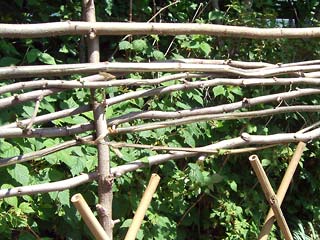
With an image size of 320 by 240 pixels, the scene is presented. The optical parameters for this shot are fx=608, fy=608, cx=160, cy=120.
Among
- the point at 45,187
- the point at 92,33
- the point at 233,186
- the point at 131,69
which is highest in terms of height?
the point at 92,33

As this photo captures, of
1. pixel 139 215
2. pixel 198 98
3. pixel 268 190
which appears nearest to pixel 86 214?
pixel 139 215

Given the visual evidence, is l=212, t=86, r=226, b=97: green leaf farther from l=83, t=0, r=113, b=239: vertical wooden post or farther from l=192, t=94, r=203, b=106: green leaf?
l=83, t=0, r=113, b=239: vertical wooden post

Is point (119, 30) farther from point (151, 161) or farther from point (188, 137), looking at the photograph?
point (188, 137)

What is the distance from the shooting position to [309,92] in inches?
115

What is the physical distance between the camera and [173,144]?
3016 mm

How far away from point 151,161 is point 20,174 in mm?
527

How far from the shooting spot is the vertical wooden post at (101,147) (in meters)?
2.21

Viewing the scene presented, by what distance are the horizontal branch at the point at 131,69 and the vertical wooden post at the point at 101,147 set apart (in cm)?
9

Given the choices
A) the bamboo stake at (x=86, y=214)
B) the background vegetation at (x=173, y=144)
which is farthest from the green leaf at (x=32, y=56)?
the bamboo stake at (x=86, y=214)

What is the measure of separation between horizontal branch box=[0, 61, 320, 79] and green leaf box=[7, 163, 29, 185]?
514 mm

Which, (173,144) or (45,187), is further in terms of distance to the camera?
(173,144)

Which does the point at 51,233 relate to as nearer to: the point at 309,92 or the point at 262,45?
the point at 309,92

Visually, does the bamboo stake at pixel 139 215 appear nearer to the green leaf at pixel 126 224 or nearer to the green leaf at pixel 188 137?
the green leaf at pixel 126 224

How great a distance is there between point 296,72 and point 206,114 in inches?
19.9
